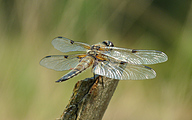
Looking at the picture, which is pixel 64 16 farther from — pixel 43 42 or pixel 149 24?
pixel 149 24

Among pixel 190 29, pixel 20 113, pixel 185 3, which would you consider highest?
pixel 185 3

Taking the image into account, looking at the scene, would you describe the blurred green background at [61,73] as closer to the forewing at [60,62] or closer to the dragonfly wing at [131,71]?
the forewing at [60,62]

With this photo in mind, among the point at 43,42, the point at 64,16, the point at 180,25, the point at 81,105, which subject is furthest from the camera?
the point at 180,25

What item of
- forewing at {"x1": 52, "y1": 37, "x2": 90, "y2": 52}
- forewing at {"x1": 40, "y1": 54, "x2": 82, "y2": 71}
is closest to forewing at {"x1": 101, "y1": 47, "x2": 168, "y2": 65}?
forewing at {"x1": 40, "y1": 54, "x2": 82, "y2": 71}

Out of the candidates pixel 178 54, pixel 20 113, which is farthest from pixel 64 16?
pixel 178 54

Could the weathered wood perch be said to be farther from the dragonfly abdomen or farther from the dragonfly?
the dragonfly abdomen

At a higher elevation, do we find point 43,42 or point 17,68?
point 43,42

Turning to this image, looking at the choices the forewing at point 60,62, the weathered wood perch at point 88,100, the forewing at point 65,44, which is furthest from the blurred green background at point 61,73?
the weathered wood perch at point 88,100
